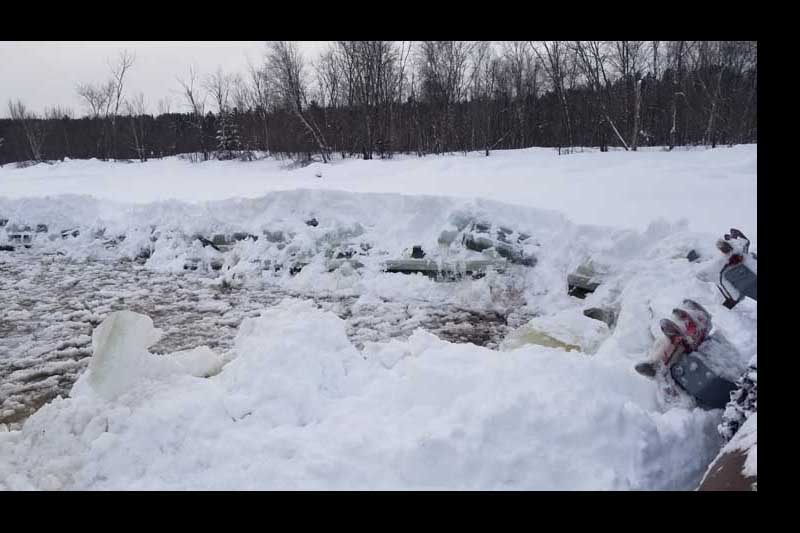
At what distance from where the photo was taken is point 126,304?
650cm

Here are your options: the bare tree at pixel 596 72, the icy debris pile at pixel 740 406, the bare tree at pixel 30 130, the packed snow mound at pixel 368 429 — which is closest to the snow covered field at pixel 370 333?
the packed snow mound at pixel 368 429

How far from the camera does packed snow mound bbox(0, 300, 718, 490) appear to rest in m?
2.50

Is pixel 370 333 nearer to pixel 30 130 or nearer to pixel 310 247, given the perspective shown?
pixel 310 247

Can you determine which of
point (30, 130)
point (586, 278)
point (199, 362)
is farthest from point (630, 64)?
point (30, 130)

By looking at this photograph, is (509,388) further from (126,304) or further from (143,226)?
(143,226)

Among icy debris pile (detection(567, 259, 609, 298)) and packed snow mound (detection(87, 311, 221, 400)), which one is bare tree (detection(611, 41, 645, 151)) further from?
packed snow mound (detection(87, 311, 221, 400))

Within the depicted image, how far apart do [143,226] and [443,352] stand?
8111 millimetres

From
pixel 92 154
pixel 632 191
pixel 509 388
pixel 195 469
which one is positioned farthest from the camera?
pixel 92 154

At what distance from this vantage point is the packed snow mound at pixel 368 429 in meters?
2.50

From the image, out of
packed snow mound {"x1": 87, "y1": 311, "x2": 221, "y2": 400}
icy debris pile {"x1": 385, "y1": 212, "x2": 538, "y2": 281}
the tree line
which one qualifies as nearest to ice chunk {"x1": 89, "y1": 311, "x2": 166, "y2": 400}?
packed snow mound {"x1": 87, "y1": 311, "x2": 221, "y2": 400}

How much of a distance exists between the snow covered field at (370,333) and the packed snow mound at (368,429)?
0.01 m

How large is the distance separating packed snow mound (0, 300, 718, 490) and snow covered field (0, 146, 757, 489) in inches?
A: 0.5

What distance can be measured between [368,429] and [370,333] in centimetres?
251
